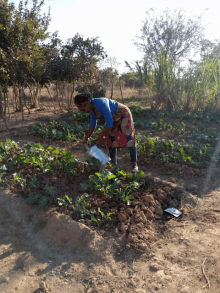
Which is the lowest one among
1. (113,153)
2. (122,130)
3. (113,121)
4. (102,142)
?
(113,153)

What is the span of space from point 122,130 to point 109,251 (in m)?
1.75

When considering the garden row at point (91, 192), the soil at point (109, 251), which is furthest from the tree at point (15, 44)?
the soil at point (109, 251)

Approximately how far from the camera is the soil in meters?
2.05

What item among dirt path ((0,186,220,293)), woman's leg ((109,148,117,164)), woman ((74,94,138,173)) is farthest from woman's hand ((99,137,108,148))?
dirt path ((0,186,220,293))

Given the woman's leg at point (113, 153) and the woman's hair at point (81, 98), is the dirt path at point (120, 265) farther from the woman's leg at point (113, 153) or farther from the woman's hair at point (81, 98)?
the woman's hair at point (81, 98)

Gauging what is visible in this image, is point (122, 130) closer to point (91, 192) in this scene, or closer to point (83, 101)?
point (83, 101)

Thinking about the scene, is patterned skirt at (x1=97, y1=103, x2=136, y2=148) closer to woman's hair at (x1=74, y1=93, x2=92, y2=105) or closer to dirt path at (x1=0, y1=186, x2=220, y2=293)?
woman's hair at (x1=74, y1=93, x2=92, y2=105)

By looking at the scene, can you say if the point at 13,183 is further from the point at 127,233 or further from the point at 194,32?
the point at 194,32

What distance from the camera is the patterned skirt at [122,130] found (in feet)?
11.5

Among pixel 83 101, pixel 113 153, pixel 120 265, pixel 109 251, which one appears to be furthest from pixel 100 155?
pixel 120 265

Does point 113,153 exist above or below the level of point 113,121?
below

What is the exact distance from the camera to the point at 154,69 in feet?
29.8

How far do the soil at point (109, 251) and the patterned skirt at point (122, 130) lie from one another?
864 mm

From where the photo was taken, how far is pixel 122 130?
3557 millimetres
